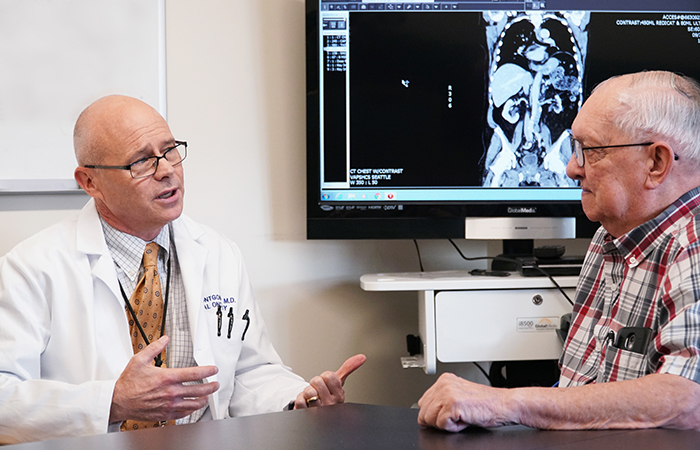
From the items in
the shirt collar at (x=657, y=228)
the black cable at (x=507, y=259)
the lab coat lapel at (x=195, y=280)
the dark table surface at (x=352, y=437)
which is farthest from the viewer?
the black cable at (x=507, y=259)

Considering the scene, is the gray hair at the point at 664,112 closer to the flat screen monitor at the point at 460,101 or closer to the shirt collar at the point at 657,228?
the shirt collar at the point at 657,228

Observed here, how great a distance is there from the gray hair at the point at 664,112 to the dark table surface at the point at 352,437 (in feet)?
1.86

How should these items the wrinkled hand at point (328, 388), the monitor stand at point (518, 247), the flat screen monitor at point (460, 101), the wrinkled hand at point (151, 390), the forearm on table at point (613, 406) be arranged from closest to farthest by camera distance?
the forearm on table at point (613, 406) < the wrinkled hand at point (151, 390) < the wrinkled hand at point (328, 388) < the flat screen monitor at point (460, 101) < the monitor stand at point (518, 247)

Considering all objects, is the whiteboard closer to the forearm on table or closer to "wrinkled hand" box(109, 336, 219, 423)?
"wrinkled hand" box(109, 336, 219, 423)

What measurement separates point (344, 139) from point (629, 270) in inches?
40.6

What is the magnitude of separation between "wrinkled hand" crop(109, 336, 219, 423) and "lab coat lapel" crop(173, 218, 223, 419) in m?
0.22

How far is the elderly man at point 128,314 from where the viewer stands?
1306mm

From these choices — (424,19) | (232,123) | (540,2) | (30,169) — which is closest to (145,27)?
(232,123)

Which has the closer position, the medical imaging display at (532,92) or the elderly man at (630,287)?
the elderly man at (630,287)

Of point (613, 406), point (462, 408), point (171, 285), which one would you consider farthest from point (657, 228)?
point (171, 285)

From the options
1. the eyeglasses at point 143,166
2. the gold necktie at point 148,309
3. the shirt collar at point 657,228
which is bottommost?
the gold necktie at point 148,309

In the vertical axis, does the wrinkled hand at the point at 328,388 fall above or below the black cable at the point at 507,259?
below

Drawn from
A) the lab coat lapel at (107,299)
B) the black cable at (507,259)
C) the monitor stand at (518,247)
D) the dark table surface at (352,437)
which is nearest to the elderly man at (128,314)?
the lab coat lapel at (107,299)

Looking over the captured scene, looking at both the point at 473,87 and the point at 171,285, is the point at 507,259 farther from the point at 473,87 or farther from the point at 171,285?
the point at 171,285
